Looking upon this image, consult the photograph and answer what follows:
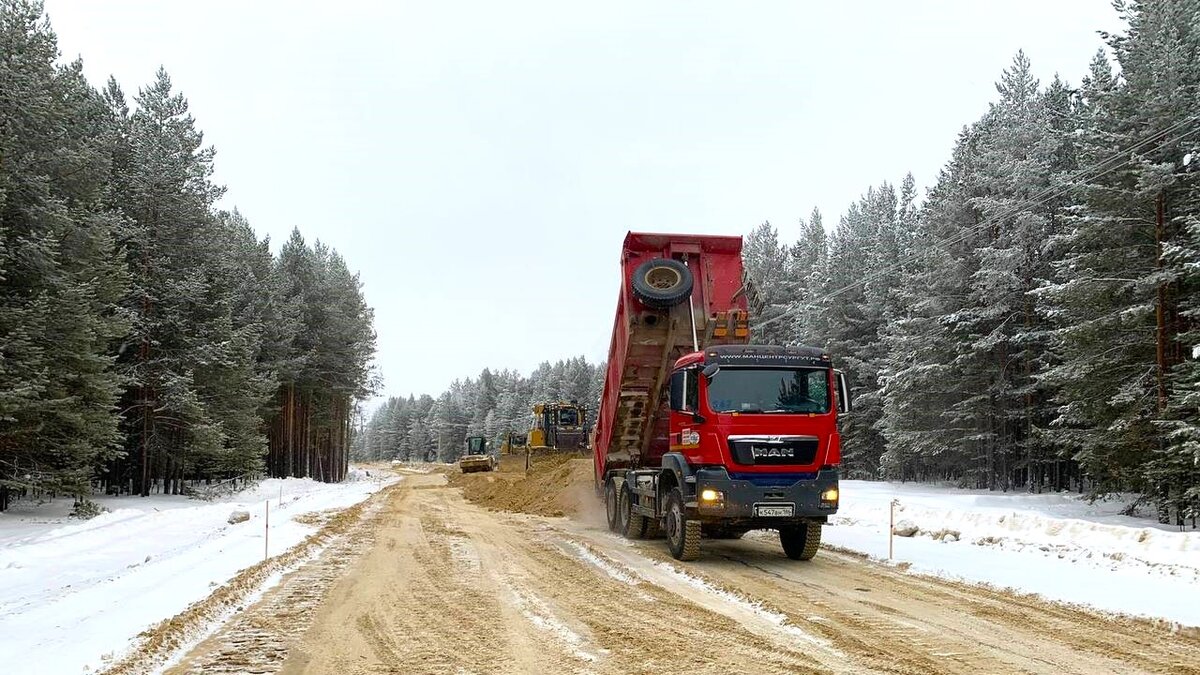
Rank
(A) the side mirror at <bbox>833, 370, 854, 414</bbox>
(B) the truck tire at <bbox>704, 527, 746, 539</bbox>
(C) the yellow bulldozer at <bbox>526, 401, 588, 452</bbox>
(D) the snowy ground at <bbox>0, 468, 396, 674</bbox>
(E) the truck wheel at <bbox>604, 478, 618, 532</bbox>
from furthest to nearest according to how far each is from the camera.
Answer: (C) the yellow bulldozer at <bbox>526, 401, 588, 452</bbox> → (E) the truck wheel at <bbox>604, 478, 618, 532</bbox> → (B) the truck tire at <bbox>704, 527, 746, 539</bbox> → (A) the side mirror at <bbox>833, 370, 854, 414</bbox> → (D) the snowy ground at <bbox>0, 468, 396, 674</bbox>

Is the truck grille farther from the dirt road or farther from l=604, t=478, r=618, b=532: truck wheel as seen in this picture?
l=604, t=478, r=618, b=532: truck wheel

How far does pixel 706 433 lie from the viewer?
1078 centimetres

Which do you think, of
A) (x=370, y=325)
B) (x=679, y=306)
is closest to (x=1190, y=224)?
(x=679, y=306)

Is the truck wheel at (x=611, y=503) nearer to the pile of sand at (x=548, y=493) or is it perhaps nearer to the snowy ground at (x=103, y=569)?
the pile of sand at (x=548, y=493)

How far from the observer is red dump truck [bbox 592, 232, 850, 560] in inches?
415

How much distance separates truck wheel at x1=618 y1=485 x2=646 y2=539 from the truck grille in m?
3.79

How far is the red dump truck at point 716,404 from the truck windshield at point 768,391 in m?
0.01

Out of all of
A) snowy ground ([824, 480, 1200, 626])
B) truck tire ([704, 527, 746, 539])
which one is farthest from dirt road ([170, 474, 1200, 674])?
snowy ground ([824, 480, 1200, 626])

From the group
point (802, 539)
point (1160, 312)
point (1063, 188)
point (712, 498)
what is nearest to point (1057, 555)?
point (802, 539)

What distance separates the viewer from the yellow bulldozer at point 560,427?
37.2 metres

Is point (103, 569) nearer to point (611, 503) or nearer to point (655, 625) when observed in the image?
point (655, 625)

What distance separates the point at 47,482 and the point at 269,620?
493 inches

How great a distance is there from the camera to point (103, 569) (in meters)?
10.8

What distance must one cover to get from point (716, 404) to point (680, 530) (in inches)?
81.3
